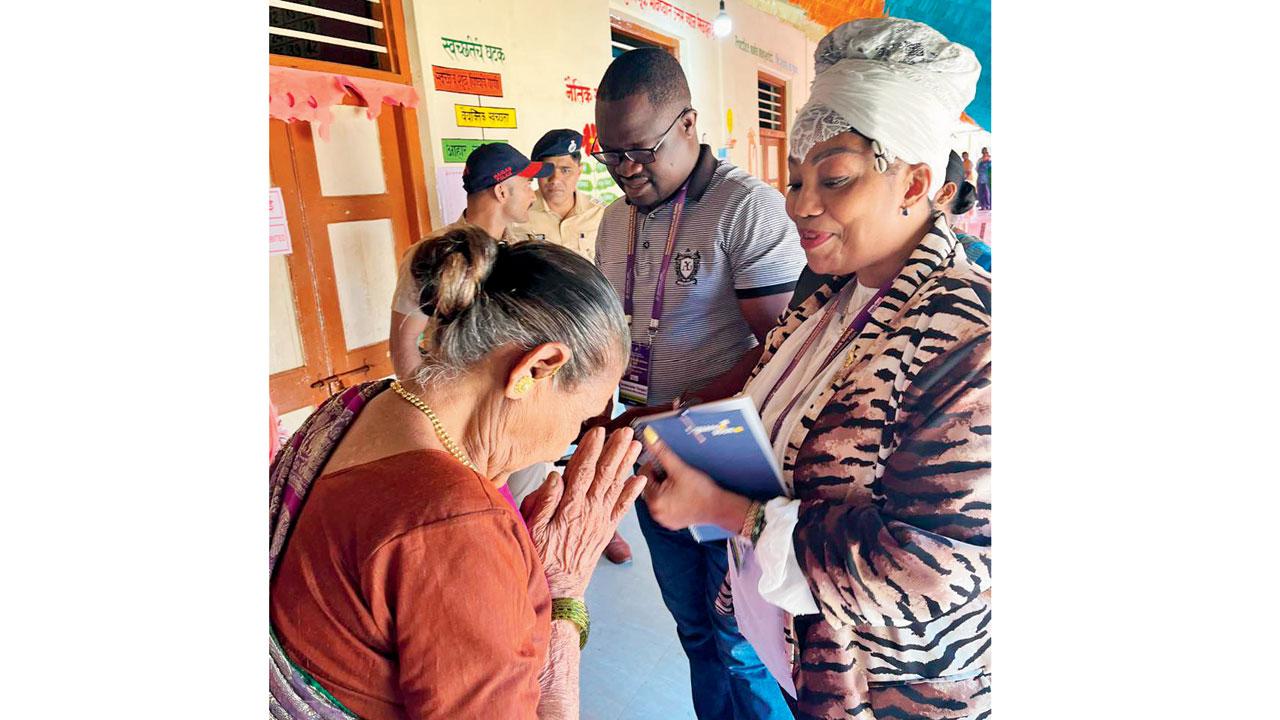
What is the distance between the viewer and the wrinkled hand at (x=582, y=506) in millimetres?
945

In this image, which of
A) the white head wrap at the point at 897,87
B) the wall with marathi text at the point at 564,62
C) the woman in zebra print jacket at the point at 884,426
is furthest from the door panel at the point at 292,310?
the white head wrap at the point at 897,87

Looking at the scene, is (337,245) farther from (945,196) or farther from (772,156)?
(945,196)

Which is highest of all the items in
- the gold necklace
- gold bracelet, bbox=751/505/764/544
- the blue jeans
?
the gold necklace

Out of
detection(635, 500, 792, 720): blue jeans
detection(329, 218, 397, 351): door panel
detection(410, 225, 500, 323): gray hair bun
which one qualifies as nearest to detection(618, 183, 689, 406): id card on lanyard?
detection(635, 500, 792, 720): blue jeans

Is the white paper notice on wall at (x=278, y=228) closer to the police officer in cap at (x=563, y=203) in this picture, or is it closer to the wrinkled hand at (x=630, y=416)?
the police officer in cap at (x=563, y=203)

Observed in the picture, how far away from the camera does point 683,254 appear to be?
1246 millimetres

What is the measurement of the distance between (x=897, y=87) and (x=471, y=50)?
131 centimetres

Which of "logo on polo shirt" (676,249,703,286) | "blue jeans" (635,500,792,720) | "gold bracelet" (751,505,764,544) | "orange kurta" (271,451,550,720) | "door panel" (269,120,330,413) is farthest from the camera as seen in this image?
"door panel" (269,120,330,413)

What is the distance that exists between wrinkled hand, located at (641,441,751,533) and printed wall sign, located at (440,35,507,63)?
119 centimetres

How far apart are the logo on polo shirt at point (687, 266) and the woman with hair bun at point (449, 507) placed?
0.41m

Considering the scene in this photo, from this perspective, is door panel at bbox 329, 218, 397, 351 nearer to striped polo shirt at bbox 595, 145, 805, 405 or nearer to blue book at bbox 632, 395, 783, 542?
striped polo shirt at bbox 595, 145, 805, 405

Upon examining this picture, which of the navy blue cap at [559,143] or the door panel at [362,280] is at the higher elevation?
the navy blue cap at [559,143]

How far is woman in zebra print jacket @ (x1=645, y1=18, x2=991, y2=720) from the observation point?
0.68 meters

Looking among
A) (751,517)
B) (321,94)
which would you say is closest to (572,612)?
(751,517)
